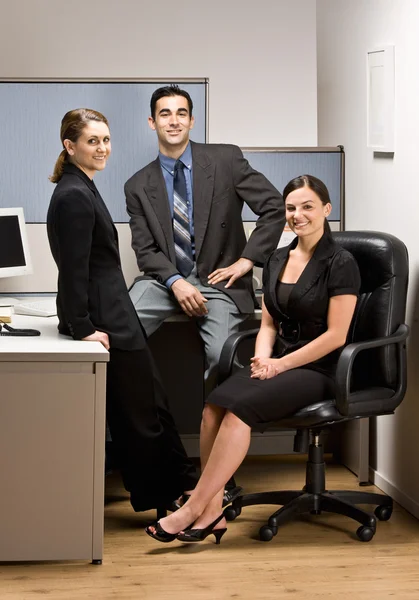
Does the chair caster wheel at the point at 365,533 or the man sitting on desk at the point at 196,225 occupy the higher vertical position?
the man sitting on desk at the point at 196,225

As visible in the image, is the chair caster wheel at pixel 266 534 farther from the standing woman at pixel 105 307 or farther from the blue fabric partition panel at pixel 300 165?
the blue fabric partition panel at pixel 300 165

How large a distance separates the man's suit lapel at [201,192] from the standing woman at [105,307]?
1.86 ft

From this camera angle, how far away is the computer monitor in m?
4.16

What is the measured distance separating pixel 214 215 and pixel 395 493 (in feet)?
4.23

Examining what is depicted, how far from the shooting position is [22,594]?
2.88 meters

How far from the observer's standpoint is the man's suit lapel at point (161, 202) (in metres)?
3.90

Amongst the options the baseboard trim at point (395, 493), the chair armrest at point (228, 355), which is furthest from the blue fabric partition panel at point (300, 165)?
the baseboard trim at point (395, 493)

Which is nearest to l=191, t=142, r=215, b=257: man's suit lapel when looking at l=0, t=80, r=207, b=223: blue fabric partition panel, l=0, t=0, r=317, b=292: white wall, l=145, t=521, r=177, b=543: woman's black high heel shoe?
l=0, t=80, r=207, b=223: blue fabric partition panel

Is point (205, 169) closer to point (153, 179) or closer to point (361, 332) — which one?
point (153, 179)

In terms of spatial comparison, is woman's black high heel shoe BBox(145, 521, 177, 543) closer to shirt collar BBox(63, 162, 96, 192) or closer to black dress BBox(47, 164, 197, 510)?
black dress BBox(47, 164, 197, 510)

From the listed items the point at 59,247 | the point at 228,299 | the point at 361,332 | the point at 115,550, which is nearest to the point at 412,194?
the point at 361,332

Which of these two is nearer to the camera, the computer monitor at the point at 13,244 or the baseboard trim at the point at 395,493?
the baseboard trim at the point at 395,493

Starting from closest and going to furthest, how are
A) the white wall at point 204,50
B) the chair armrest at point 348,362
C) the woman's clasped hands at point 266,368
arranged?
the chair armrest at point 348,362 → the woman's clasped hands at point 266,368 → the white wall at point 204,50

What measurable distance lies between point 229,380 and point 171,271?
0.61m
